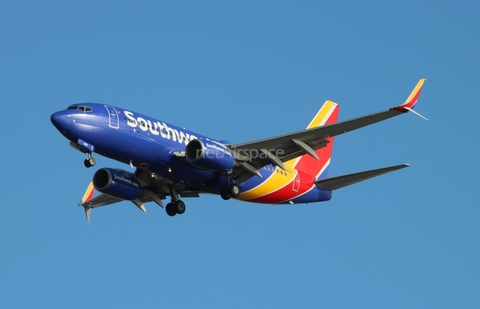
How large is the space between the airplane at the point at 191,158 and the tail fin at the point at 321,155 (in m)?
0.90

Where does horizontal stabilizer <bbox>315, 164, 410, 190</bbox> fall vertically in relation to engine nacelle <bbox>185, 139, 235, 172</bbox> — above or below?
below

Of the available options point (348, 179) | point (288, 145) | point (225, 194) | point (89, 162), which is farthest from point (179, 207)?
point (348, 179)

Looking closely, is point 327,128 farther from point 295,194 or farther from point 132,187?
point 132,187

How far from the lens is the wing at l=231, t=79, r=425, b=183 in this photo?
4016 cm

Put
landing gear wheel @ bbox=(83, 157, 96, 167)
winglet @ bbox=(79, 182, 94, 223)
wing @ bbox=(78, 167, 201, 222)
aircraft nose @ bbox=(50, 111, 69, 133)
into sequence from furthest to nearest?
1. winglet @ bbox=(79, 182, 94, 223)
2. wing @ bbox=(78, 167, 201, 222)
3. landing gear wheel @ bbox=(83, 157, 96, 167)
4. aircraft nose @ bbox=(50, 111, 69, 133)

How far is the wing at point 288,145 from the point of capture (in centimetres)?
4016

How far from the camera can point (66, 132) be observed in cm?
4028

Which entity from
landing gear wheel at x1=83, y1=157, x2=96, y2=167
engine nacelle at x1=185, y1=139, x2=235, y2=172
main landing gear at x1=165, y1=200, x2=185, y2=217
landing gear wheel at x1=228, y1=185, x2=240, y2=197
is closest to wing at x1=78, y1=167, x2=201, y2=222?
main landing gear at x1=165, y1=200, x2=185, y2=217

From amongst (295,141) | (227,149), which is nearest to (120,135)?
(227,149)

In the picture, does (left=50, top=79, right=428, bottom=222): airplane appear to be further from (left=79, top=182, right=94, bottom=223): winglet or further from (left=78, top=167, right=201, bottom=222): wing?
(left=79, top=182, right=94, bottom=223): winglet

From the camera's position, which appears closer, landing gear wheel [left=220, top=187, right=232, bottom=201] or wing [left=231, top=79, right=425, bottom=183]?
wing [left=231, top=79, right=425, bottom=183]

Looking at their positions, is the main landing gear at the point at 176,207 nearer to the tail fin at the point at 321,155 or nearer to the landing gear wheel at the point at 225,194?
the landing gear wheel at the point at 225,194

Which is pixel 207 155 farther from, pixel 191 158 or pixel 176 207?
pixel 176 207

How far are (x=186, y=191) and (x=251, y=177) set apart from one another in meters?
4.36
